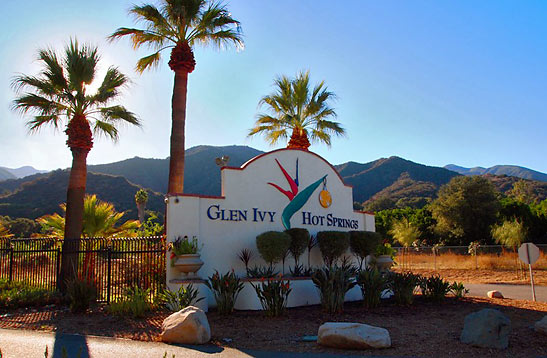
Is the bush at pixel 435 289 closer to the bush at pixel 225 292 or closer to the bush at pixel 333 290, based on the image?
the bush at pixel 333 290

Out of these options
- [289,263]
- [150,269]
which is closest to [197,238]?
[150,269]

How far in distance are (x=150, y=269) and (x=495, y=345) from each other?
8358mm

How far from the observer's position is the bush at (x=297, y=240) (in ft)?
44.4

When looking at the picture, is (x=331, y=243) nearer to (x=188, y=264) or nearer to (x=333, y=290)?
(x=333, y=290)

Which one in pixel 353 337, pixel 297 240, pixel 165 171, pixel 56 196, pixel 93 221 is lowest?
pixel 353 337

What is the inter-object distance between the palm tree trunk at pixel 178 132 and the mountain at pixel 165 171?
59.4 metres

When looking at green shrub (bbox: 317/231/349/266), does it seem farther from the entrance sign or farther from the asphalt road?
the asphalt road

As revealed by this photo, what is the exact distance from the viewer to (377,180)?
8881 cm

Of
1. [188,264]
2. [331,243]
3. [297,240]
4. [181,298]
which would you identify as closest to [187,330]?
[181,298]

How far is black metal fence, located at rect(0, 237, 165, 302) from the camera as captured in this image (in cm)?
1227

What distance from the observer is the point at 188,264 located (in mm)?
11297

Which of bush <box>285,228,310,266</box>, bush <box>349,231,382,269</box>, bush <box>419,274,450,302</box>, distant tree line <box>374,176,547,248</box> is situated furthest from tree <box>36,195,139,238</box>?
distant tree line <box>374,176,547,248</box>

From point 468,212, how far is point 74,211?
1283 inches

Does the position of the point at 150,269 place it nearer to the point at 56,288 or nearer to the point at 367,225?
the point at 56,288
